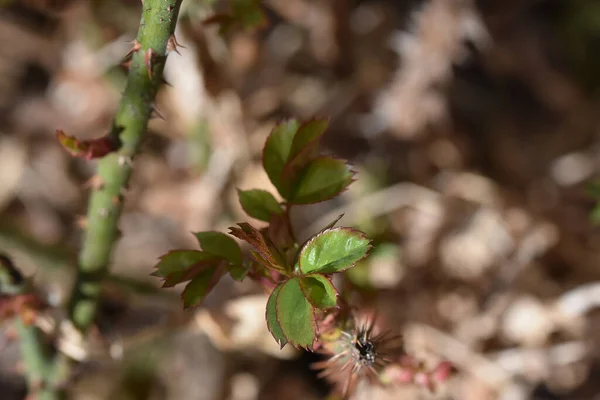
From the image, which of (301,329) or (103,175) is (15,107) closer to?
(103,175)

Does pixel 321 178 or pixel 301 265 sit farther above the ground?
pixel 321 178

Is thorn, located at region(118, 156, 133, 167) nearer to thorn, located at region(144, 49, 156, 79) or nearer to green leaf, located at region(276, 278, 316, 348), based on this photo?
thorn, located at region(144, 49, 156, 79)

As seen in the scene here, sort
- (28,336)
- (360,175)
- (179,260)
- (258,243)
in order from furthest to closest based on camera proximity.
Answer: (360,175), (28,336), (179,260), (258,243)

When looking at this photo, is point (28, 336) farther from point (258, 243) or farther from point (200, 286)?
point (258, 243)

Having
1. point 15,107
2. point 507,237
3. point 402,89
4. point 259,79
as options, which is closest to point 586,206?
point 507,237

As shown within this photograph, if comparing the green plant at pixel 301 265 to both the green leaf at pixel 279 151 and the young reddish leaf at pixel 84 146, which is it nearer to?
the green leaf at pixel 279 151

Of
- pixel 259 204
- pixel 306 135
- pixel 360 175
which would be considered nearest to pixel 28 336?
pixel 259 204

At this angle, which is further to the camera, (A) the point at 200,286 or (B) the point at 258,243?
(A) the point at 200,286
